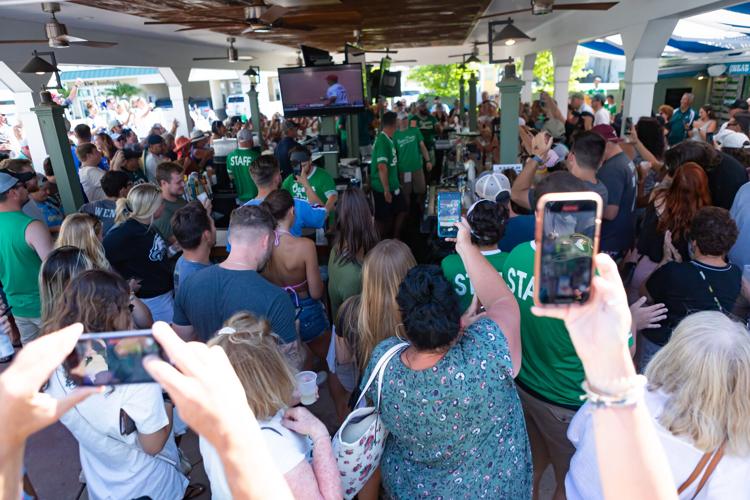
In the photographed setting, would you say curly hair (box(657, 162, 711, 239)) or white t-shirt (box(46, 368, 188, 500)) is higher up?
curly hair (box(657, 162, 711, 239))

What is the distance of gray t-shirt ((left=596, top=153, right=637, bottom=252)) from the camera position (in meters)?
3.67

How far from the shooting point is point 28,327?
137 inches

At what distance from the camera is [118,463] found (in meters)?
1.87

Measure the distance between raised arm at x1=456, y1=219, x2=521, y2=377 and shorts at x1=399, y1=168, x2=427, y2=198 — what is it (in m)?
4.91

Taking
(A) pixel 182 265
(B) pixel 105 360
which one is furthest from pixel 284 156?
(B) pixel 105 360

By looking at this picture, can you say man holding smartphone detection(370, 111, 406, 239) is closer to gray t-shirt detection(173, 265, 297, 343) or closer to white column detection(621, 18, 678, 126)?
white column detection(621, 18, 678, 126)

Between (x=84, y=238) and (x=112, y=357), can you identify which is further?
(x=84, y=238)

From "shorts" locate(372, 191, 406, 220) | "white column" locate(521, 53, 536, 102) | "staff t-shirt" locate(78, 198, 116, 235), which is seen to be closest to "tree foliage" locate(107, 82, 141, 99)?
"white column" locate(521, 53, 536, 102)

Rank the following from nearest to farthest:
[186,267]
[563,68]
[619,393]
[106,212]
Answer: [619,393] < [186,267] < [106,212] < [563,68]

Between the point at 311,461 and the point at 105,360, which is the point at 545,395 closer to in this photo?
the point at 311,461

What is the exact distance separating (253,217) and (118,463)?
1.19m

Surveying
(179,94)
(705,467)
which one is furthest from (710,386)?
(179,94)

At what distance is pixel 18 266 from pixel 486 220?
3090mm

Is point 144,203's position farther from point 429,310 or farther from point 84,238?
point 429,310
